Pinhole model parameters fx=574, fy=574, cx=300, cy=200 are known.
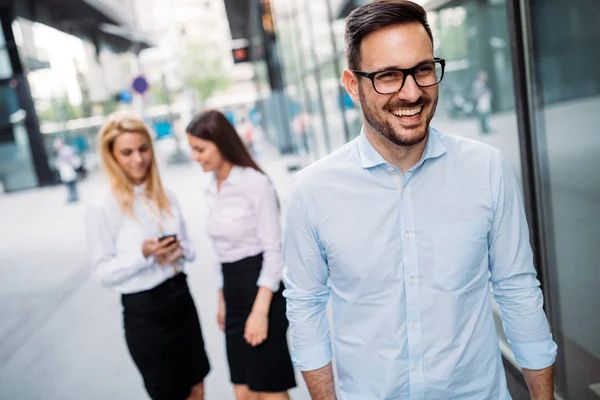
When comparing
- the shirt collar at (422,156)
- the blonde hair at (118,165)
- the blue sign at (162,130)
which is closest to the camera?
the shirt collar at (422,156)

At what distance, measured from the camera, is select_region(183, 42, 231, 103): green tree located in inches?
1722

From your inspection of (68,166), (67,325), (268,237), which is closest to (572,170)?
(268,237)

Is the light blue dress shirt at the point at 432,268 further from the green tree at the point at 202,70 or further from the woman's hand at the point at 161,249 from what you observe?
the green tree at the point at 202,70

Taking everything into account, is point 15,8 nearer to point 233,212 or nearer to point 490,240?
point 233,212

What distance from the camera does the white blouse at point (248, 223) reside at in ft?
8.82

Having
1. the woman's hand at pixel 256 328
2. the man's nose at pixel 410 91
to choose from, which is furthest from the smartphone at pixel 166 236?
the man's nose at pixel 410 91

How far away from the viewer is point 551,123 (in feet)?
8.29

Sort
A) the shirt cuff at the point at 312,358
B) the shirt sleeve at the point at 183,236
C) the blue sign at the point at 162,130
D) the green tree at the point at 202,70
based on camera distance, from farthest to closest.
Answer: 1. the green tree at the point at 202,70
2. the blue sign at the point at 162,130
3. the shirt sleeve at the point at 183,236
4. the shirt cuff at the point at 312,358

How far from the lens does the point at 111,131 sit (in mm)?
2826

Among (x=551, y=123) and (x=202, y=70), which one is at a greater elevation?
(x=202, y=70)

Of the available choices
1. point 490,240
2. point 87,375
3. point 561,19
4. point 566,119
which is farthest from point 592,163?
point 87,375

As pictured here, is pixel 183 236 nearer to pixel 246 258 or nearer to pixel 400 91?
pixel 246 258

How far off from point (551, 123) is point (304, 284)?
1.50m

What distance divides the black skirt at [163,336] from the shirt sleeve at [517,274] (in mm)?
1744
